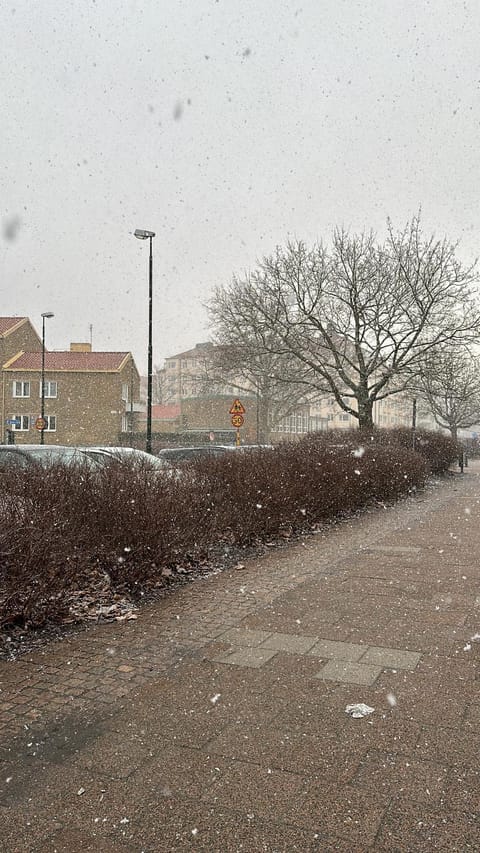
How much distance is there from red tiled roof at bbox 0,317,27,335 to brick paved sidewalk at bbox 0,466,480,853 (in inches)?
2194

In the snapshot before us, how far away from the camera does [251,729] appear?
352 centimetres

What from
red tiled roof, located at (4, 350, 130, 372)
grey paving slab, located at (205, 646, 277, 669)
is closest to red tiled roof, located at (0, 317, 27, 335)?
red tiled roof, located at (4, 350, 130, 372)

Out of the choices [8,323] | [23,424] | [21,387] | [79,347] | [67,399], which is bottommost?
[23,424]

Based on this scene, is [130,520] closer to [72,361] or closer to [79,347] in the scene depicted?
[72,361]

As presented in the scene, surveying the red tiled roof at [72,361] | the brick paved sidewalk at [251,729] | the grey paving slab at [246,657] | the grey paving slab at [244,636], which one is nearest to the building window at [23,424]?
the red tiled roof at [72,361]

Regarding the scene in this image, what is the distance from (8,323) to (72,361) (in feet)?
23.0

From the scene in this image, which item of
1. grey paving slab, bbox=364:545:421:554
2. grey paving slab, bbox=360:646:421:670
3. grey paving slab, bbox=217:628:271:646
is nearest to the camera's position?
grey paving slab, bbox=360:646:421:670

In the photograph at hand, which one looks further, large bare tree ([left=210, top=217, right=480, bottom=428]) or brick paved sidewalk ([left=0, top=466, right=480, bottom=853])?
large bare tree ([left=210, top=217, right=480, bottom=428])

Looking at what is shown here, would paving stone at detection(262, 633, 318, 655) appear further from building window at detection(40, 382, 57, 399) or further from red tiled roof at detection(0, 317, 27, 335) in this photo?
red tiled roof at detection(0, 317, 27, 335)

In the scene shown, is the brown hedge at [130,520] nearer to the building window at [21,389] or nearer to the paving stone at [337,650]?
the paving stone at [337,650]

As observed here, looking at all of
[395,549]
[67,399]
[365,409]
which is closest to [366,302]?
[365,409]

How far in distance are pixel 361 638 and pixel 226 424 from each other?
6667 centimetres

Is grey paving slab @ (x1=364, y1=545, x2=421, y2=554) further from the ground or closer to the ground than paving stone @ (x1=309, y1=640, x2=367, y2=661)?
closer to the ground

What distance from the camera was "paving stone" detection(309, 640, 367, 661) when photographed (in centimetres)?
461
